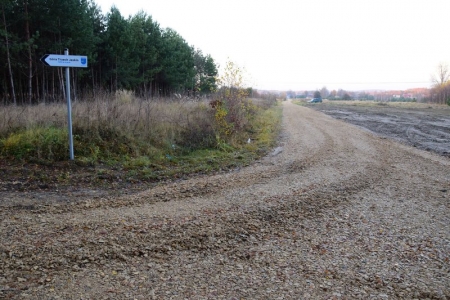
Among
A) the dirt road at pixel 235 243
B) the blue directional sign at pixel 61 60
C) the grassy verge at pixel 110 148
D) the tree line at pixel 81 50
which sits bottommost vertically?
the dirt road at pixel 235 243

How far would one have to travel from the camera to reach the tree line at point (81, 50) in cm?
1692

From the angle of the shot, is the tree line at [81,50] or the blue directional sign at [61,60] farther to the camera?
the tree line at [81,50]

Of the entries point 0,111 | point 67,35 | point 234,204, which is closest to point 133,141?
point 0,111

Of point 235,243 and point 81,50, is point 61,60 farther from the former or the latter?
point 81,50

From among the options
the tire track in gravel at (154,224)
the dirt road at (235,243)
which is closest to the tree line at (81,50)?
the tire track in gravel at (154,224)

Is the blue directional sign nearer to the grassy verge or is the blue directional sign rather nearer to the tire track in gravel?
the grassy verge

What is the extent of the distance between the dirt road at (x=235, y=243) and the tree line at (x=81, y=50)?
9309 mm

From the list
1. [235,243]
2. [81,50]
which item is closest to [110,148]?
[235,243]

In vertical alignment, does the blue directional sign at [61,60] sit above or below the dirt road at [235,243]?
above

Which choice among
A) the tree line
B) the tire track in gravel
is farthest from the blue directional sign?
the tree line

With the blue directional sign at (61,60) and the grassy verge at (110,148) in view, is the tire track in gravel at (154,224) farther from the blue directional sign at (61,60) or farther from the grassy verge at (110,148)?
the blue directional sign at (61,60)

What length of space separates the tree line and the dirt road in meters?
9.31

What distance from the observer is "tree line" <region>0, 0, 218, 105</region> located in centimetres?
1692

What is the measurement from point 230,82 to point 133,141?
22.2 feet
